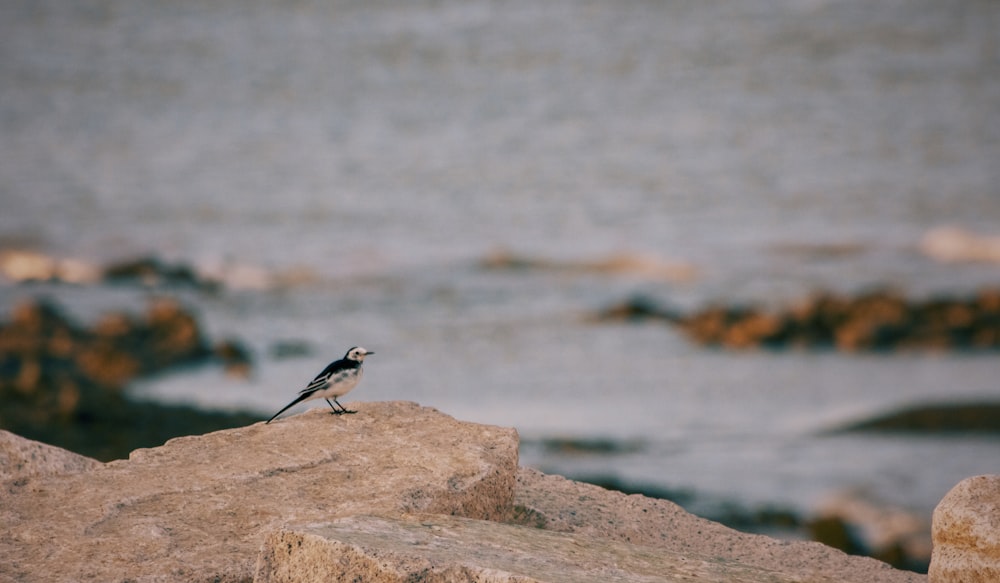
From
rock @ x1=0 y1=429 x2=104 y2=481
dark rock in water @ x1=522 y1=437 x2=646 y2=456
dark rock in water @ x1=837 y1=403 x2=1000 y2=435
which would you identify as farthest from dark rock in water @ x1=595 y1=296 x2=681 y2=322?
rock @ x1=0 y1=429 x2=104 y2=481

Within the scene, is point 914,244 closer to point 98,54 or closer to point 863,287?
point 863,287

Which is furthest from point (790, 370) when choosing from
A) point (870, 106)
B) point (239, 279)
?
point (870, 106)

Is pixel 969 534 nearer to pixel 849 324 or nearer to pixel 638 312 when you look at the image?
pixel 849 324

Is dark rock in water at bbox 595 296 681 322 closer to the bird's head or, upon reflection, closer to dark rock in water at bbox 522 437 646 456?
dark rock in water at bbox 522 437 646 456

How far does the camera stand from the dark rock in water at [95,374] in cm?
1410

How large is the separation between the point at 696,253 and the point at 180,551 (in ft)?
66.3

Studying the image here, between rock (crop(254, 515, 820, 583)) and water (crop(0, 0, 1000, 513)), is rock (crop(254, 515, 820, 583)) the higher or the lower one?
the lower one

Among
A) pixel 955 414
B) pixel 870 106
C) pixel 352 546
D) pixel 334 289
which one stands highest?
pixel 870 106

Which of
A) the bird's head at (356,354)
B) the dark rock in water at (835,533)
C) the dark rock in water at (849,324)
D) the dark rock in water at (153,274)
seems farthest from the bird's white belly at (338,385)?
the dark rock in water at (153,274)

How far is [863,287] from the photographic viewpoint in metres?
22.5

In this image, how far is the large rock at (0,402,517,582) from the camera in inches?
208

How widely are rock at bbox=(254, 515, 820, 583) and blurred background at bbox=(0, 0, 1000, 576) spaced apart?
266 centimetres

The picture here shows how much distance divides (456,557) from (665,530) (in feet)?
7.26

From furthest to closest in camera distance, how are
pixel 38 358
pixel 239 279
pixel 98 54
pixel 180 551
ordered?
pixel 98 54 → pixel 239 279 → pixel 38 358 → pixel 180 551
